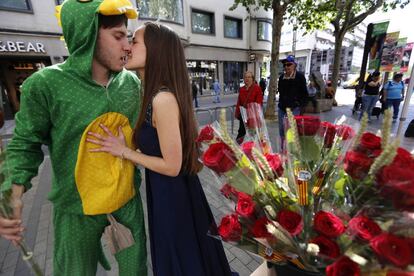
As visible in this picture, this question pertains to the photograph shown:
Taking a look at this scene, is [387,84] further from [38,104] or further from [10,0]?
[10,0]

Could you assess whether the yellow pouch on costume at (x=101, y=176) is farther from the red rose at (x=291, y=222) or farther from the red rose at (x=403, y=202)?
the red rose at (x=403, y=202)

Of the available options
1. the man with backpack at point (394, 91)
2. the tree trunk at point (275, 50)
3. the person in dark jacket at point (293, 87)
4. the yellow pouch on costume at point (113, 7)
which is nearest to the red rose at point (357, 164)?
the yellow pouch on costume at point (113, 7)

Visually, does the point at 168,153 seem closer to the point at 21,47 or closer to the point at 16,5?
the point at 21,47

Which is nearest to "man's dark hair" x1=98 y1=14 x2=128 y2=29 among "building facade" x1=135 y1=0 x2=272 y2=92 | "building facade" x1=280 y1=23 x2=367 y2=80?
"building facade" x1=135 y1=0 x2=272 y2=92

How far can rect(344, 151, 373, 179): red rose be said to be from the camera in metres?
0.66

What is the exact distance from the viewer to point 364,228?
0.59 m

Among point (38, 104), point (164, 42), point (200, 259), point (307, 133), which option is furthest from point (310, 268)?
point (38, 104)

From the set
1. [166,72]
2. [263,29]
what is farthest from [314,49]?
[166,72]

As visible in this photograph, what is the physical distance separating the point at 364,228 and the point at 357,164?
176 millimetres

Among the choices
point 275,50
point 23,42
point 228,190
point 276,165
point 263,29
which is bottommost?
point 228,190

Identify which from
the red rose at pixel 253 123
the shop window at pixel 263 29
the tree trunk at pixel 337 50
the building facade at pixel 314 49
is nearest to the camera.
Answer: the red rose at pixel 253 123

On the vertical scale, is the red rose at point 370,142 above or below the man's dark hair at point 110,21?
below

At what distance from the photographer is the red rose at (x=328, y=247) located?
0.64 metres

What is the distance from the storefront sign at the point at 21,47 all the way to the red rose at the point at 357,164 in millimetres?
14379
